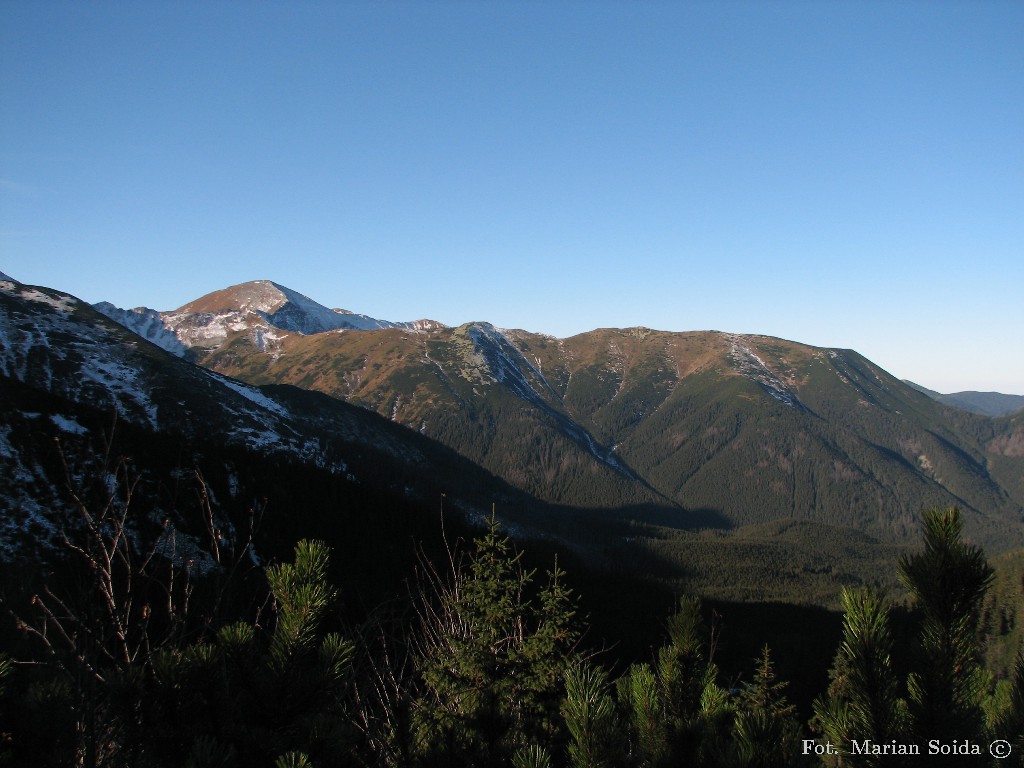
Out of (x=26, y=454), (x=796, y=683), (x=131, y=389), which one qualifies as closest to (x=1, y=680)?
(x=26, y=454)

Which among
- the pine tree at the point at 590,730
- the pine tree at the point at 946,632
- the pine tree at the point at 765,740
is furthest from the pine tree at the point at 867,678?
the pine tree at the point at 590,730

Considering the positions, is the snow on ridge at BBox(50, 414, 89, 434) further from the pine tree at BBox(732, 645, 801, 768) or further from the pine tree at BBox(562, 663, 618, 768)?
the pine tree at BBox(732, 645, 801, 768)

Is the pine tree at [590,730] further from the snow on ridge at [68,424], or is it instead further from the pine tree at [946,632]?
the snow on ridge at [68,424]

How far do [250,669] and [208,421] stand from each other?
169 metres

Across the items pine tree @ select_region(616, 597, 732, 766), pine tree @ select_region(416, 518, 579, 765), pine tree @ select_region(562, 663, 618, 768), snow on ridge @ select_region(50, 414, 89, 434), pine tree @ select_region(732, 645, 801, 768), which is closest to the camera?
pine tree @ select_region(732, 645, 801, 768)

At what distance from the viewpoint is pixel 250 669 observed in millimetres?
4570

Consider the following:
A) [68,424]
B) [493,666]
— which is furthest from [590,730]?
[68,424]

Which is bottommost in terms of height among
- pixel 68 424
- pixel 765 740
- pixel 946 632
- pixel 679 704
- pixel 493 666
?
pixel 68 424

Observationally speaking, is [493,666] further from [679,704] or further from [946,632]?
Result: [946,632]

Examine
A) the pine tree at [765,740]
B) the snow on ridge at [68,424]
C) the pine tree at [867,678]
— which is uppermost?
the pine tree at [867,678]

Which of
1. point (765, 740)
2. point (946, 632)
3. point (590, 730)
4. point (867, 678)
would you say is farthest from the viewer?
point (590, 730)

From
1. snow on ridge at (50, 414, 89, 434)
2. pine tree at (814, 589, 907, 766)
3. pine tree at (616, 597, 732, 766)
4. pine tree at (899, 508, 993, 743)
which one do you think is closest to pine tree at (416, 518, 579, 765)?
pine tree at (616, 597, 732, 766)

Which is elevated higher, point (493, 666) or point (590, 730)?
point (590, 730)

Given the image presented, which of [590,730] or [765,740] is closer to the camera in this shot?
[765,740]
